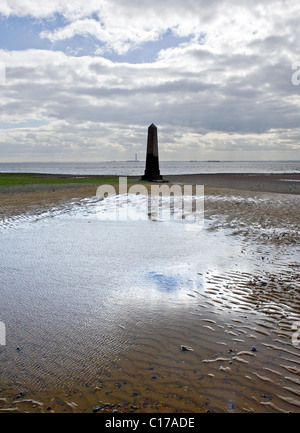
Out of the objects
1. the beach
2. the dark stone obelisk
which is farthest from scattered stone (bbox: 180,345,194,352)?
the dark stone obelisk

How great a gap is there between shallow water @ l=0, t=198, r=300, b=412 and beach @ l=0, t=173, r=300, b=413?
1 centimetres

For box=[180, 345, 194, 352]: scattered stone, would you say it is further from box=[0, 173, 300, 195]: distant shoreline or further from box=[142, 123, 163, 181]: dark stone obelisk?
box=[142, 123, 163, 181]: dark stone obelisk

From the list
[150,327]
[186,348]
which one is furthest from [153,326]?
[186,348]

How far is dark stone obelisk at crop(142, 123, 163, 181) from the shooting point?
3066 cm

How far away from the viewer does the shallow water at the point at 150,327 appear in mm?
3068

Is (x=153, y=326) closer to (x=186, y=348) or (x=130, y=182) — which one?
(x=186, y=348)

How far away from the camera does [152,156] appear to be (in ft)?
102

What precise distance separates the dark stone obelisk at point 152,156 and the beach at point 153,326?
2270 centimetres

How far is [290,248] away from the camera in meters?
8.12

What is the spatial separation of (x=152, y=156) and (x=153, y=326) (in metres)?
27.5

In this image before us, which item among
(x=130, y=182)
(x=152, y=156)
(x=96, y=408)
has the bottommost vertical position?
(x=96, y=408)

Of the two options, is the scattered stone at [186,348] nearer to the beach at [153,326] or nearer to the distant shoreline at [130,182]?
the beach at [153,326]
